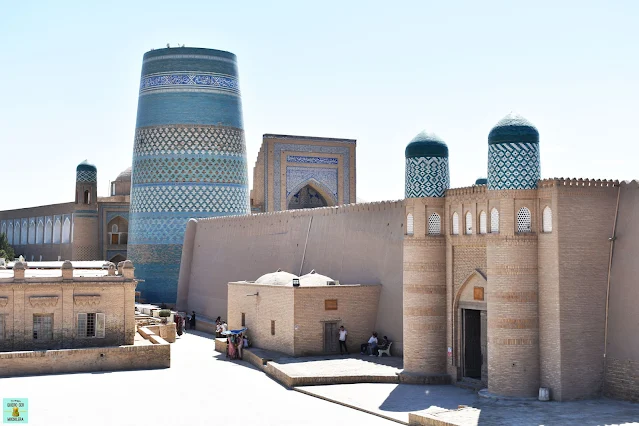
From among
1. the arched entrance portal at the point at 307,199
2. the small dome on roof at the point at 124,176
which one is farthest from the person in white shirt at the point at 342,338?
the small dome on roof at the point at 124,176

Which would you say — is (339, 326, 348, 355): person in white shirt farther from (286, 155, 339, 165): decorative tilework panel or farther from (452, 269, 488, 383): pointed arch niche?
(286, 155, 339, 165): decorative tilework panel

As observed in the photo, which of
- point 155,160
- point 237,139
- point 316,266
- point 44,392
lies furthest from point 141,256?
point 44,392

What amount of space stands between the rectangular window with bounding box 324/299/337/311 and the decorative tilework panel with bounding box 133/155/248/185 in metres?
10.5

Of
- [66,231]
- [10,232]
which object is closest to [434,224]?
[66,231]

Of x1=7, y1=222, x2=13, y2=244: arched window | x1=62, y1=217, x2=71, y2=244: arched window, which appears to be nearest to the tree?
x1=7, y1=222, x2=13, y2=244: arched window

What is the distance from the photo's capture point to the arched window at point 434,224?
13.5m

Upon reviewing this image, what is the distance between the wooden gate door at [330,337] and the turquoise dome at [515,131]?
542cm

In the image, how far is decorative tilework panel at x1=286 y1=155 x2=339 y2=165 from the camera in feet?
95.1

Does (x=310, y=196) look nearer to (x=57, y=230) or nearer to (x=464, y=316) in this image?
(x=57, y=230)

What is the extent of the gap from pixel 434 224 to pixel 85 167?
74.5ft

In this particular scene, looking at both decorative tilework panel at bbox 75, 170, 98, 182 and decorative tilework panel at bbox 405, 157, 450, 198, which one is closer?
decorative tilework panel at bbox 405, 157, 450, 198

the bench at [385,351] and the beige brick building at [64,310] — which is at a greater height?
the beige brick building at [64,310]

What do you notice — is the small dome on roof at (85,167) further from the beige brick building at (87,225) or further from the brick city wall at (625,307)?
the brick city wall at (625,307)

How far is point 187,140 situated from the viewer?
82.8 feet
